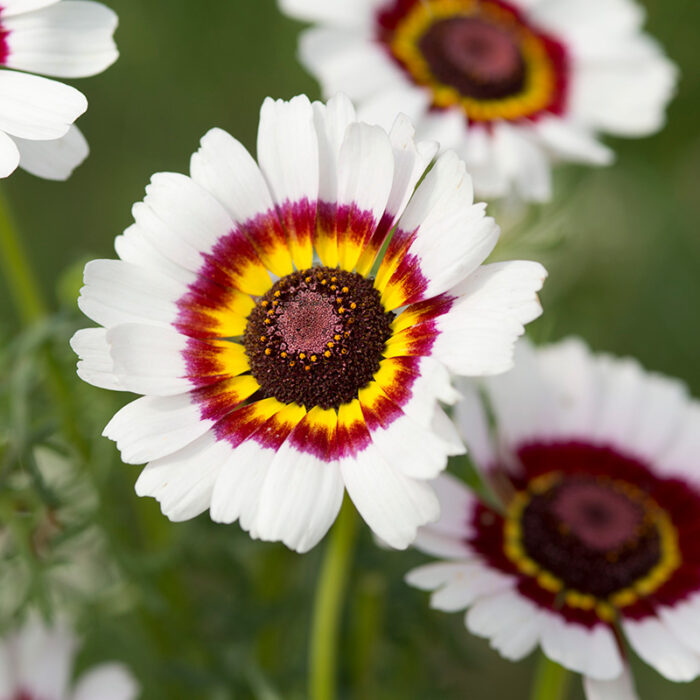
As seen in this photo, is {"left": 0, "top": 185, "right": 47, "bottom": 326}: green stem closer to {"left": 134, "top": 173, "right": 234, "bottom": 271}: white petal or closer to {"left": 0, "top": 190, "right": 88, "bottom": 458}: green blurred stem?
{"left": 0, "top": 190, "right": 88, "bottom": 458}: green blurred stem

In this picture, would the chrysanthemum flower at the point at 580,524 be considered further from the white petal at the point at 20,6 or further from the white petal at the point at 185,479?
the white petal at the point at 20,6

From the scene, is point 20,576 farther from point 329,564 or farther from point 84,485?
point 329,564

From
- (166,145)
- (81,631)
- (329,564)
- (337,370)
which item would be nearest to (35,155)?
(337,370)

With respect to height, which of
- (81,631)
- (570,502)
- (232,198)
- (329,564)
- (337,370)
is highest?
(232,198)

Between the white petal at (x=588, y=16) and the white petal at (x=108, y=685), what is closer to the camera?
the white petal at (x=108, y=685)

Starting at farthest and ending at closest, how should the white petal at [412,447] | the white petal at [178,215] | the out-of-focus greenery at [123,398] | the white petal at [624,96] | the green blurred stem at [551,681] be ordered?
the white petal at [624,96] < the out-of-focus greenery at [123,398] < the green blurred stem at [551,681] < the white petal at [178,215] < the white petal at [412,447]

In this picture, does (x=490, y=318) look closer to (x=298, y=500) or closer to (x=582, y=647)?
(x=298, y=500)

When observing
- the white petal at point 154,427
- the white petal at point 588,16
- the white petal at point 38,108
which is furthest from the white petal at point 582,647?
the white petal at point 588,16
